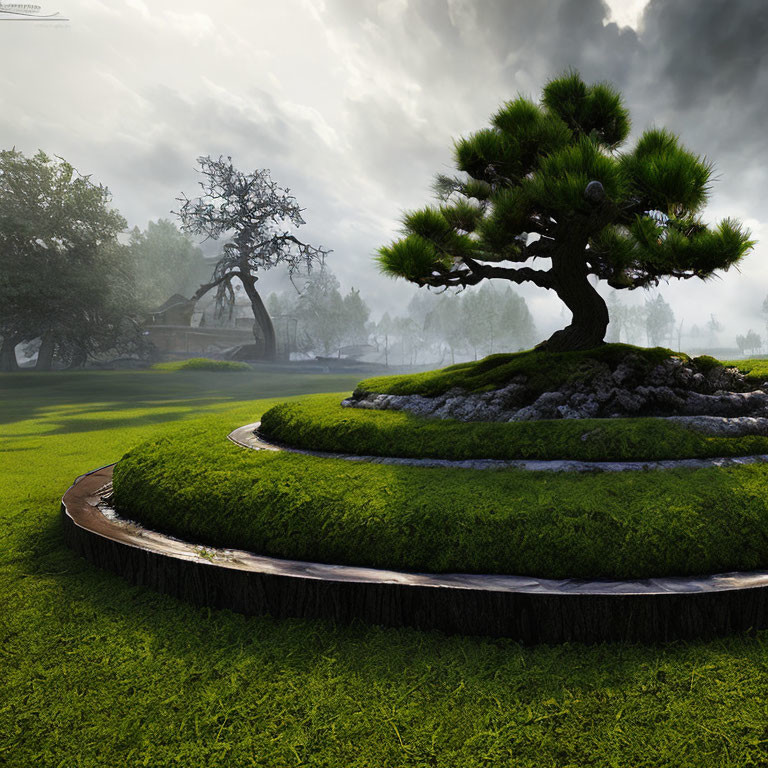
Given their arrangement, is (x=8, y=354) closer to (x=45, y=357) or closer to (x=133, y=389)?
(x=45, y=357)

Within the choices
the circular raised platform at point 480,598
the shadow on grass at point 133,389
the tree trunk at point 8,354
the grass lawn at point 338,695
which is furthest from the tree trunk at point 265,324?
the grass lawn at point 338,695

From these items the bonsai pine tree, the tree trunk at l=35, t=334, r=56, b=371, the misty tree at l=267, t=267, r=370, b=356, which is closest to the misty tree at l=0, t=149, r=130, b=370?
the tree trunk at l=35, t=334, r=56, b=371

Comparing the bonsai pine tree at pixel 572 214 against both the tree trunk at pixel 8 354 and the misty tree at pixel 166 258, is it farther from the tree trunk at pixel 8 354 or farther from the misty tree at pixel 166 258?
the misty tree at pixel 166 258

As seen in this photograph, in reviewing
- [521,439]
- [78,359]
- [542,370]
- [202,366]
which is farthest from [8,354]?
[521,439]

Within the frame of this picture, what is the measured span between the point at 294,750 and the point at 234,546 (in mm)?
1399

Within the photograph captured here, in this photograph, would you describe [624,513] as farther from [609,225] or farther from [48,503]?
[48,503]

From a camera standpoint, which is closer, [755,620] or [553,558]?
[755,620]

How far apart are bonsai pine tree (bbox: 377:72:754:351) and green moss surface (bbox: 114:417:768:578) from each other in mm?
2376

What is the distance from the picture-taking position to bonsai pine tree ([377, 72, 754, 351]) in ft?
14.0

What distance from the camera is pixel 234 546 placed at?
2861mm

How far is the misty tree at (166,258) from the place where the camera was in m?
54.6

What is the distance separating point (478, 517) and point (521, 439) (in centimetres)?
117

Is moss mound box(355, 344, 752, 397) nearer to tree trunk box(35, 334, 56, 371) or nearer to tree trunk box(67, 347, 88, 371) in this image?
tree trunk box(35, 334, 56, 371)

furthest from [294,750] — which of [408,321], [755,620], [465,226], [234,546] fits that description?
[408,321]
